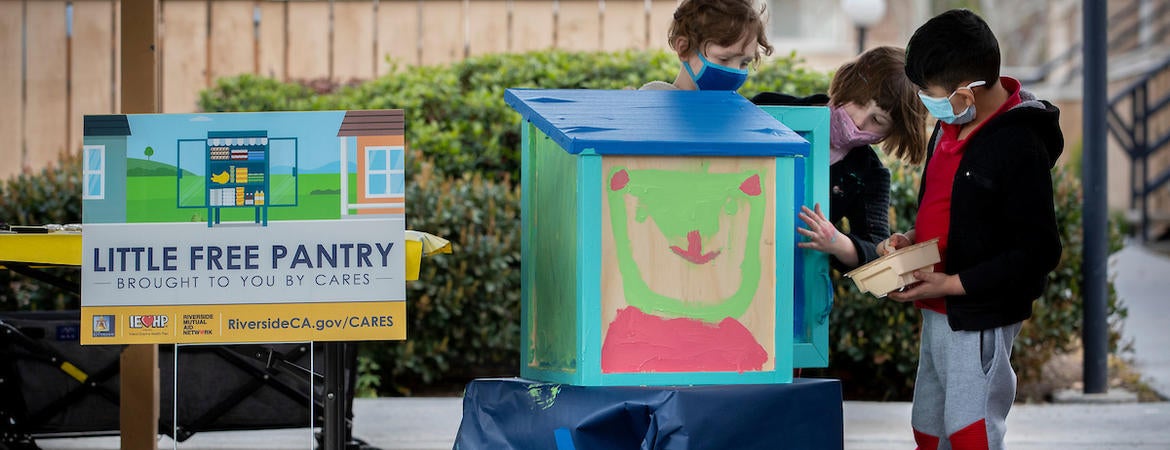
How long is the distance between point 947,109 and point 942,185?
0.21m

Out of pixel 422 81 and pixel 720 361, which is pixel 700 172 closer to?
pixel 720 361

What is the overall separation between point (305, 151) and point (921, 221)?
1.51 metres

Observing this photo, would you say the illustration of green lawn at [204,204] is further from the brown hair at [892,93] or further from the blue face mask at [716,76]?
the brown hair at [892,93]

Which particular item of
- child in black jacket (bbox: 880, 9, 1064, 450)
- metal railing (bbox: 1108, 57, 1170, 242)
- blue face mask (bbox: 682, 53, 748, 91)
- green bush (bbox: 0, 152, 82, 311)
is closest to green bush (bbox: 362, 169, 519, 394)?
green bush (bbox: 0, 152, 82, 311)

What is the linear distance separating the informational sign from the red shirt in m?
1.28

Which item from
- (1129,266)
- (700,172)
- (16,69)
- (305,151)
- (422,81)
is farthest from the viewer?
(1129,266)

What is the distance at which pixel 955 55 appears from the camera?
2.82 meters

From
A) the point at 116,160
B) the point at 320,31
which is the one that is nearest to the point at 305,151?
the point at 116,160

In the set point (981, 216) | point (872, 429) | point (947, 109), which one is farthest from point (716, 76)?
point (872, 429)

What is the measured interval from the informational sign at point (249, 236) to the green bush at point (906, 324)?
3.10 metres

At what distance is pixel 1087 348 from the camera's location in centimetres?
547

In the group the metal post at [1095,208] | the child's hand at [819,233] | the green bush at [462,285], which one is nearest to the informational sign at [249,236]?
the child's hand at [819,233]

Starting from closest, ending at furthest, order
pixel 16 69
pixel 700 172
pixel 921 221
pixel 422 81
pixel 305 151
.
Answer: pixel 700 172 < pixel 305 151 < pixel 921 221 < pixel 422 81 < pixel 16 69

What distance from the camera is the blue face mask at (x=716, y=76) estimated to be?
9.96 feet
